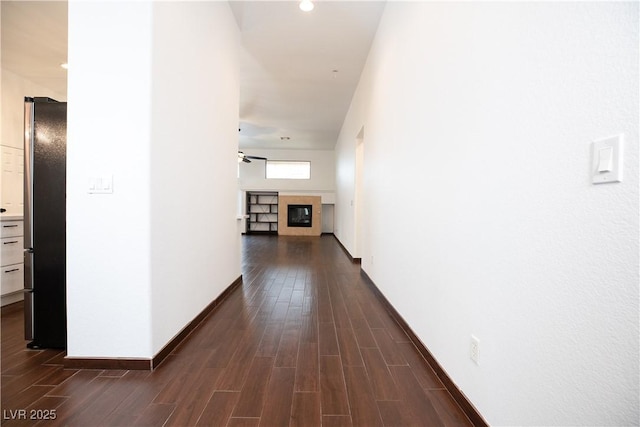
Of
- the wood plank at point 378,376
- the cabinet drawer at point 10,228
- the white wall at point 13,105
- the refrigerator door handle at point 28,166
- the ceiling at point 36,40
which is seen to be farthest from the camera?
the white wall at point 13,105

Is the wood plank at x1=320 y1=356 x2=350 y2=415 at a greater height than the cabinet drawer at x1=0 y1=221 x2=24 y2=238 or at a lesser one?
lesser

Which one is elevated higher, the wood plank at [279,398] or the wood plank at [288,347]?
the wood plank at [279,398]

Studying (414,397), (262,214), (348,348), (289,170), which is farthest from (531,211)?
(262,214)

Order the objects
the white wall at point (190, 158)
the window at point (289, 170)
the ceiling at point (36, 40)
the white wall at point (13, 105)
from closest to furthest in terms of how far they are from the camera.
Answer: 1. the white wall at point (190, 158)
2. the ceiling at point (36, 40)
3. the white wall at point (13, 105)
4. the window at point (289, 170)

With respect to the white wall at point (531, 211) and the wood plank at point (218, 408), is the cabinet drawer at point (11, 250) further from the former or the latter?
the white wall at point (531, 211)

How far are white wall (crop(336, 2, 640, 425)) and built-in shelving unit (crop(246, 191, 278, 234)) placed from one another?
9.73 m

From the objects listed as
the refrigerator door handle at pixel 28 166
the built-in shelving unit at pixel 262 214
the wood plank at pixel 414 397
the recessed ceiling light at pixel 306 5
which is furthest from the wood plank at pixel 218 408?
the built-in shelving unit at pixel 262 214

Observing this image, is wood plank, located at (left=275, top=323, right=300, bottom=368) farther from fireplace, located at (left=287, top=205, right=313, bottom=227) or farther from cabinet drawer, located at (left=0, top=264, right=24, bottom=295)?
fireplace, located at (left=287, top=205, right=313, bottom=227)

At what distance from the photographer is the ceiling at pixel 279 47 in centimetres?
312

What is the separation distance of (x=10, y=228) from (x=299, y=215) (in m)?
8.28

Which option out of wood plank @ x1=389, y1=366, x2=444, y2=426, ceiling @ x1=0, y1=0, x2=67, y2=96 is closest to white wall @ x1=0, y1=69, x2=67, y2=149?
ceiling @ x1=0, y1=0, x2=67, y2=96

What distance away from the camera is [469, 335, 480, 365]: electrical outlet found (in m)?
1.33

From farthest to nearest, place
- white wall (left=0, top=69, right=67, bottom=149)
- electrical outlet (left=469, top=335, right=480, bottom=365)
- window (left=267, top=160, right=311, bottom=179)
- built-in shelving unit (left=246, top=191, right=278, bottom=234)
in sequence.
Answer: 1. built-in shelving unit (left=246, top=191, right=278, bottom=234)
2. window (left=267, top=160, right=311, bottom=179)
3. white wall (left=0, top=69, right=67, bottom=149)
4. electrical outlet (left=469, top=335, right=480, bottom=365)

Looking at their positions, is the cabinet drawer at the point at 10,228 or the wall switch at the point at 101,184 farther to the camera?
the cabinet drawer at the point at 10,228
